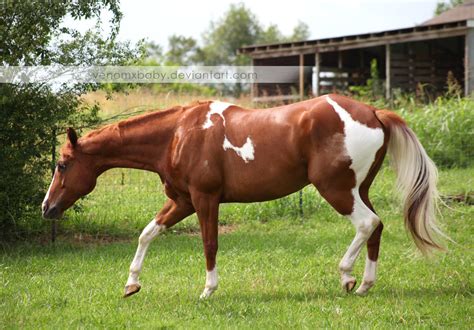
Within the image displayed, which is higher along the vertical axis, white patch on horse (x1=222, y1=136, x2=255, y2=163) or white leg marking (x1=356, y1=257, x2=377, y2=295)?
white patch on horse (x1=222, y1=136, x2=255, y2=163)

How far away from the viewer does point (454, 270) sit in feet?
21.2

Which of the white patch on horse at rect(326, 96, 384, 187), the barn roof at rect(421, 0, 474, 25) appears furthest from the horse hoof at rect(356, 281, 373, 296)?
the barn roof at rect(421, 0, 474, 25)

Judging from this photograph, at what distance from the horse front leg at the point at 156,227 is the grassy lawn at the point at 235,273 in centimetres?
24

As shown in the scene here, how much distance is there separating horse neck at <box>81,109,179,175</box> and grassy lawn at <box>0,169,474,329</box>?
3.69 feet

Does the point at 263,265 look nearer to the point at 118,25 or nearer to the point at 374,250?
the point at 374,250

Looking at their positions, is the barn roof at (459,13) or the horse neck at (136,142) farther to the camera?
the barn roof at (459,13)

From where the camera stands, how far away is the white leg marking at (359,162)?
5.52 m

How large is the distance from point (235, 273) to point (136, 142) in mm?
1613

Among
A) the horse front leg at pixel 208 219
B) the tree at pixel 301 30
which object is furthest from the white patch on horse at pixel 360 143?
the tree at pixel 301 30

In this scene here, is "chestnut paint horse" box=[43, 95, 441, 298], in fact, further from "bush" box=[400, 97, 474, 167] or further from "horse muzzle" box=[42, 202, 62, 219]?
"bush" box=[400, 97, 474, 167]

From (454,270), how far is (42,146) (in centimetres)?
511

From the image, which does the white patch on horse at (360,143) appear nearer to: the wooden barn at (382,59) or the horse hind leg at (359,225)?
the horse hind leg at (359,225)

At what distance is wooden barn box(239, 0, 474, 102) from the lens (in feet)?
68.9

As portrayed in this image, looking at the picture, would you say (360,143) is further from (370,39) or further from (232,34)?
(232,34)
